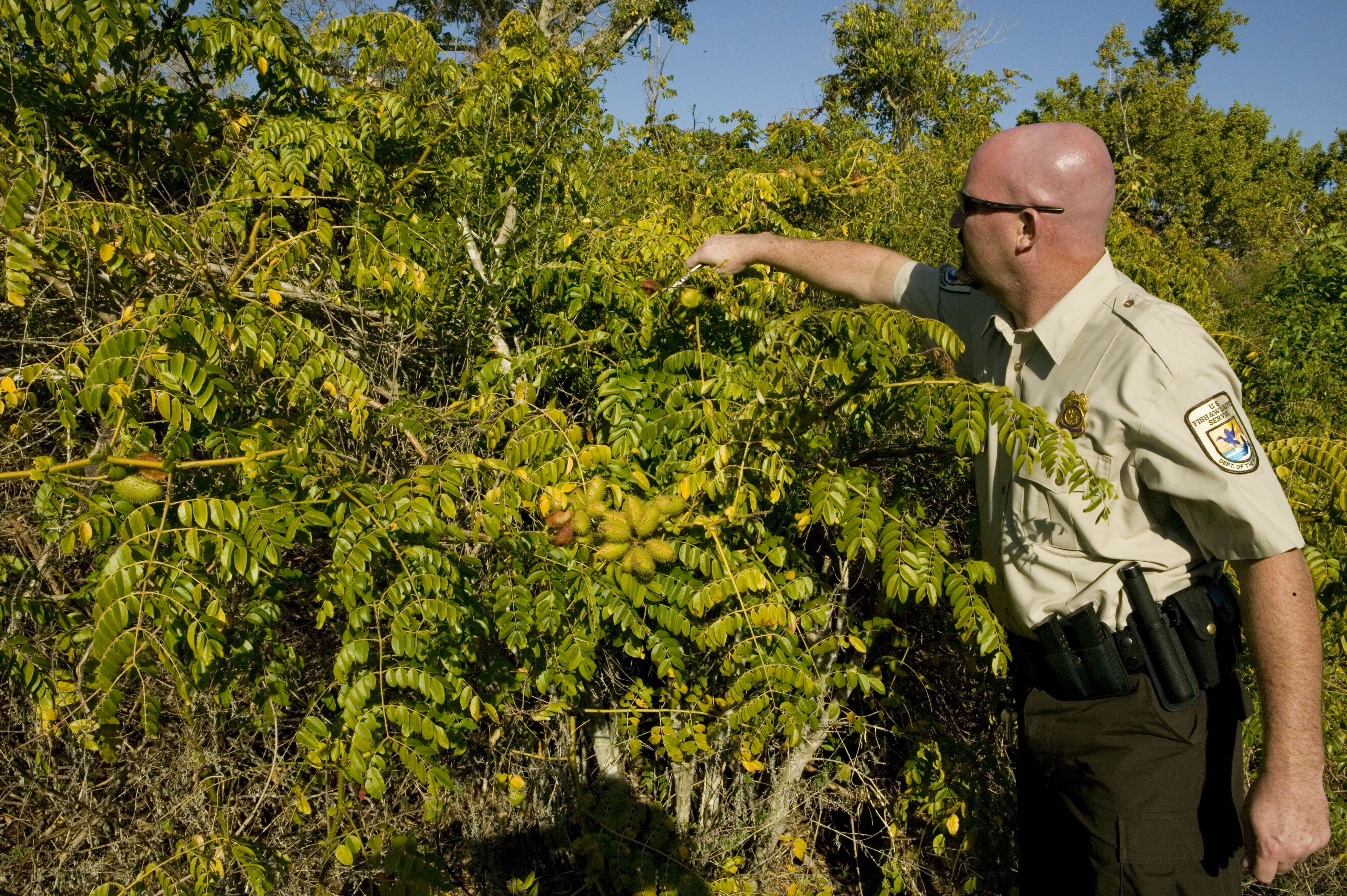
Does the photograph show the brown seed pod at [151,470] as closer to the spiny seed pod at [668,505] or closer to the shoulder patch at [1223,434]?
the spiny seed pod at [668,505]

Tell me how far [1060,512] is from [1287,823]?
792 millimetres

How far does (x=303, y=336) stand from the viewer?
7.11ft

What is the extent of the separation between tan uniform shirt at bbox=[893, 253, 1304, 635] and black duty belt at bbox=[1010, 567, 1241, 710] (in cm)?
4

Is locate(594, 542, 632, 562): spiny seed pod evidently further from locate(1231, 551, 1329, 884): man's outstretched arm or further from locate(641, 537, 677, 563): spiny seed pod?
locate(1231, 551, 1329, 884): man's outstretched arm

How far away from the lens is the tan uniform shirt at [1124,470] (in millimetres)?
1911

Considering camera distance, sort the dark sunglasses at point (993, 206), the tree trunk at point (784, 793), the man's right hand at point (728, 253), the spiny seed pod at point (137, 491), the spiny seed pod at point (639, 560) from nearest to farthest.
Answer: the spiny seed pod at point (137, 491), the spiny seed pod at point (639, 560), the dark sunglasses at point (993, 206), the man's right hand at point (728, 253), the tree trunk at point (784, 793)

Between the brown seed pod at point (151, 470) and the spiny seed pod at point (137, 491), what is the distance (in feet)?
0.26

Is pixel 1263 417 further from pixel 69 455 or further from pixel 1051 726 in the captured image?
pixel 69 455

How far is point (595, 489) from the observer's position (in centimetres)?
206

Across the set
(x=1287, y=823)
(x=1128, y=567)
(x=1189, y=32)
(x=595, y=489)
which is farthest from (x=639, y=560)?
(x=1189, y=32)

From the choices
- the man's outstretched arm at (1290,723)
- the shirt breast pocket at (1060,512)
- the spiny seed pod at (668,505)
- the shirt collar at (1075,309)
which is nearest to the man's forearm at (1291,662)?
the man's outstretched arm at (1290,723)

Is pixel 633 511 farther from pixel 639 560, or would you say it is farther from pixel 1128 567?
pixel 1128 567

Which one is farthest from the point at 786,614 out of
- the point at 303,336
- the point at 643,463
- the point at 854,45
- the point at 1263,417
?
the point at 854,45

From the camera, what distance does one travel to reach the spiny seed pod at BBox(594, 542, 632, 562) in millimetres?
2020
